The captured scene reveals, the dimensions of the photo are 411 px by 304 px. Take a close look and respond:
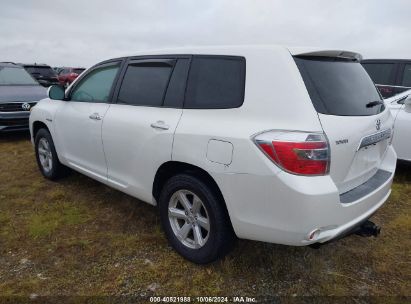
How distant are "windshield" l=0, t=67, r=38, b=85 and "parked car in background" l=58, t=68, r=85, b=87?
409 inches

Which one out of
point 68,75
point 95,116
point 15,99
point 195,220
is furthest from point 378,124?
point 68,75

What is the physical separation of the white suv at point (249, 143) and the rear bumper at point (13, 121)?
4753 millimetres

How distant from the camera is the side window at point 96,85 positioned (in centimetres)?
378

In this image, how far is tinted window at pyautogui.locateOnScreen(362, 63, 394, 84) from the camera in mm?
6586

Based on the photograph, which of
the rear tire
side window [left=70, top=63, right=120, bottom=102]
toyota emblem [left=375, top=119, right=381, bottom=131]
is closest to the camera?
toyota emblem [left=375, top=119, right=381, bottom=131]

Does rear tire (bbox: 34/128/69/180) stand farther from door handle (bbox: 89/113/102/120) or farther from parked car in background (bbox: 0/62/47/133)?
parked car in background (bbox: 0/62/47/133)

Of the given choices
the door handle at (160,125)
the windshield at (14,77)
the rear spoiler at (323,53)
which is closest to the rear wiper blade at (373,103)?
the rear spoiler at (323,53)

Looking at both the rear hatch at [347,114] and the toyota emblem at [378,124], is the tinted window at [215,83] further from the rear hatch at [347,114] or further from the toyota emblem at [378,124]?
the toyota emblem at [378,124]

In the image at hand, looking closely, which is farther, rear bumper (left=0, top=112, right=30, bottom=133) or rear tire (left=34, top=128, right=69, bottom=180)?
rear bumper (left=0, top=112, right=30, bottom=133)

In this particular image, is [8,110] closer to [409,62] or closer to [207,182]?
[207,182]

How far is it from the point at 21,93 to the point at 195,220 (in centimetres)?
659

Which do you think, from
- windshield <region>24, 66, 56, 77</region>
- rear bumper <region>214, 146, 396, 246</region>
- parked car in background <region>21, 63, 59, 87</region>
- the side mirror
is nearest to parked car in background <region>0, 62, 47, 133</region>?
the side mirror

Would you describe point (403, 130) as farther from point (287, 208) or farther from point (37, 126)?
point (37, 126)

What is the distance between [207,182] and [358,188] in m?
1.13
